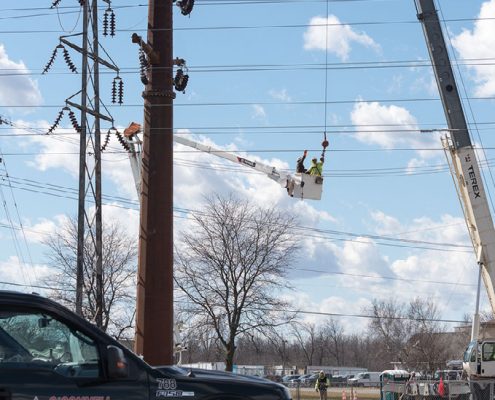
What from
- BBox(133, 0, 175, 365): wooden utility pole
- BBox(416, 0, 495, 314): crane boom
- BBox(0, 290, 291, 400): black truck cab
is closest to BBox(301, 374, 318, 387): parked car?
BBox(416, 0, 495, 314): crane boom

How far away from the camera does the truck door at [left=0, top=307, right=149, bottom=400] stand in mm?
6734

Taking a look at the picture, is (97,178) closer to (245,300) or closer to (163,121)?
(163,121)

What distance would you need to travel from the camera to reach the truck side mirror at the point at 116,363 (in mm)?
6879

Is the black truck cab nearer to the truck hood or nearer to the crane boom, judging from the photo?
the truck hood

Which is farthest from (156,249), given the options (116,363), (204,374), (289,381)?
(289,381)

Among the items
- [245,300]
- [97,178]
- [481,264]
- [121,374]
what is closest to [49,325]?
[121,374]

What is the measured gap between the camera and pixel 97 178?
2475cm

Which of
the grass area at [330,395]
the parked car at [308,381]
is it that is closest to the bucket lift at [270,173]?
the grass area at [330,395]

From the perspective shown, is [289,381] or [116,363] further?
[289,381]

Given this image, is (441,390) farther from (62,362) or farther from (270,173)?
(62,362)

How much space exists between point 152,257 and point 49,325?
15288 millimetres

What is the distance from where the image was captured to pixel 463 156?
2617 cm

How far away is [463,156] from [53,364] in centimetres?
2102

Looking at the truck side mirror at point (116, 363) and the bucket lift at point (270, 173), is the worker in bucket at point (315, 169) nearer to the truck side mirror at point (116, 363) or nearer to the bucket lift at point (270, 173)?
the bucket lift at point (270, 173)
